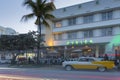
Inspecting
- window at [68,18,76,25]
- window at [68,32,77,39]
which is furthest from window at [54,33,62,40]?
window at [68,18,76,25]

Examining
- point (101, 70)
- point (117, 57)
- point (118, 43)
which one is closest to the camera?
point (101, 70)

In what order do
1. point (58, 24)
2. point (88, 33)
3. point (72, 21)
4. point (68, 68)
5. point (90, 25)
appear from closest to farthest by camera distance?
point (68, 68) < point (90, 25) < point (88, 33) < point (72, 21) < point (58, 24)

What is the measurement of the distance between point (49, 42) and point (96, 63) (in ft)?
92.8

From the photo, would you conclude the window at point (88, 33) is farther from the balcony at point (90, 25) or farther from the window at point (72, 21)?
the window at point (72, 21)

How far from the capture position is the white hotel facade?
2044 inches

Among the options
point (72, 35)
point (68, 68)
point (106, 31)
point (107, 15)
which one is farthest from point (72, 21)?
point (68, 68)

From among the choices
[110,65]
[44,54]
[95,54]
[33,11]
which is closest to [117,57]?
[110,65]

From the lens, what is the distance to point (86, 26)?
2201 inches

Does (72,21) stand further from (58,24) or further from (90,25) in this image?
(90,25)

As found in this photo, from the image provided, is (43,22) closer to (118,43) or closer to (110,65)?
(118,43)

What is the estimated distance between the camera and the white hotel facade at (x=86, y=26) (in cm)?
5191

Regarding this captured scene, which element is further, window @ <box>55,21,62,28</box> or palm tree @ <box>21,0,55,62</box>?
window @ <box>55,21,62,28</box>

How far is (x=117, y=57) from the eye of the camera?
42.4 meters

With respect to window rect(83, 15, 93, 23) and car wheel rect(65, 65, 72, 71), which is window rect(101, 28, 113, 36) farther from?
car wheel rect(65, 65, 72, 71)
